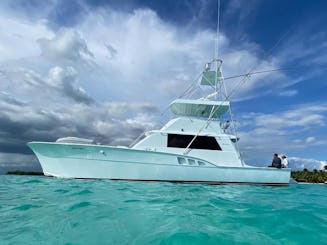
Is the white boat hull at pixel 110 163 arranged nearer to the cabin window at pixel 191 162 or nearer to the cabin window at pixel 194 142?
the cabin window at pixel 191 162

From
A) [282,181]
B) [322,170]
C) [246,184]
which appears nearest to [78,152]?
[246,184]

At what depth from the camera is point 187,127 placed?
13.1 metres

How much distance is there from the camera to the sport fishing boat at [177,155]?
11.2m

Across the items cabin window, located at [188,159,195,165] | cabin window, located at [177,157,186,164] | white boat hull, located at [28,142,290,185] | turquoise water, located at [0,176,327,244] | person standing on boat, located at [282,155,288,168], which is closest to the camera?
turquoise water, located at [0,176,327,244]

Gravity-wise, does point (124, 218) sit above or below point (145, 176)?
below

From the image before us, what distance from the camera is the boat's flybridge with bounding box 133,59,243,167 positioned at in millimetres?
12486

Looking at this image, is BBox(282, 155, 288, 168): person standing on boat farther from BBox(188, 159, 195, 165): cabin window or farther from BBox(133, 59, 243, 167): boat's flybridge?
BBox(188, 159, 195, 165): cabin window

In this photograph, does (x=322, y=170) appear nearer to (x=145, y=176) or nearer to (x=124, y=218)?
(x=145, y=176)

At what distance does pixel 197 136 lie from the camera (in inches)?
512

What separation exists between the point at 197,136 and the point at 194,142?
36 centimetres

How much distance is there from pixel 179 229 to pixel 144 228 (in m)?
0.48

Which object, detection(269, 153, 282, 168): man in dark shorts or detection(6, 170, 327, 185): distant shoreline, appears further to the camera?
detection(6, 170, 327, 185): distant shoreline

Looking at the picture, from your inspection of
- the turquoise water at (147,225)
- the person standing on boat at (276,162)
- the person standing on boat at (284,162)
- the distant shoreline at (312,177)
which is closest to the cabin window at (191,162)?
the person standing on boat at (276,162)

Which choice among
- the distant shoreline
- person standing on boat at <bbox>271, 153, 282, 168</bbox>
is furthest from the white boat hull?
the distant shoreline
